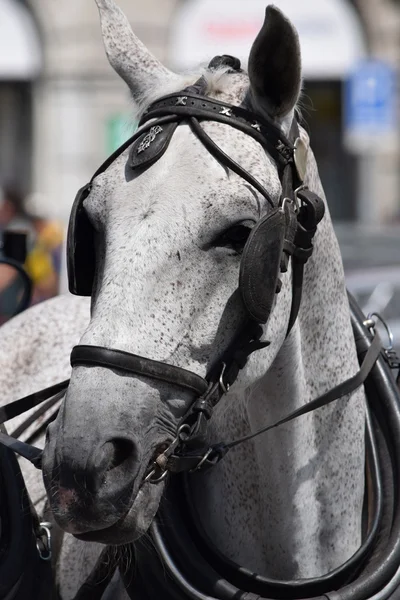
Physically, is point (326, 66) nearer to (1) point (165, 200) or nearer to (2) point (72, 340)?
(2) point (72, 340)

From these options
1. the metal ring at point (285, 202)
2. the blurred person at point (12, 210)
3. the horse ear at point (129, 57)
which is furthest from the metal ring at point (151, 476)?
the blurred person at point (12, 210)

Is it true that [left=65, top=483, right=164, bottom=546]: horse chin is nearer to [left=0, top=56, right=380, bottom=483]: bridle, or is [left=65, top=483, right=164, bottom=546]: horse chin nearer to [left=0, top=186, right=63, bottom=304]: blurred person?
[left=0, top=56, right=380, bottom=483]: bridle

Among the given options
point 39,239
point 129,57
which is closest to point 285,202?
point 129,57

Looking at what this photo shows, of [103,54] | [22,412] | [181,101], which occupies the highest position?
[181,101]

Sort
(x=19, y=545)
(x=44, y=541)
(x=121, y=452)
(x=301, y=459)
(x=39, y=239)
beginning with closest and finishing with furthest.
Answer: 1. (x=121, y=452)
2. (x=301, y=459)
3. (x=19, y=545)
4. (x=44, y=541)
5. (x=39, y=239)

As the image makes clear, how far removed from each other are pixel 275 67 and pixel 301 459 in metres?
0.83

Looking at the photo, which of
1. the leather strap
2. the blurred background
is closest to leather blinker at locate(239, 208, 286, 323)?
the leather strap

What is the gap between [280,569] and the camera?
237 cm

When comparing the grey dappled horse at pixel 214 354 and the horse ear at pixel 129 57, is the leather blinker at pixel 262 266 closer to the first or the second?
the grey dappled horse at pixel 214 354

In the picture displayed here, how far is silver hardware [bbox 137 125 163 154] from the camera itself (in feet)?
7.08

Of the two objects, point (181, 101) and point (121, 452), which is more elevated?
point (181, 101)

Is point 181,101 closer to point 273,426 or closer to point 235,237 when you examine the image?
point 235,237

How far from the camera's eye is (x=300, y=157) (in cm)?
226

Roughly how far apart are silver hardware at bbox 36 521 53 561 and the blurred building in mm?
12453
